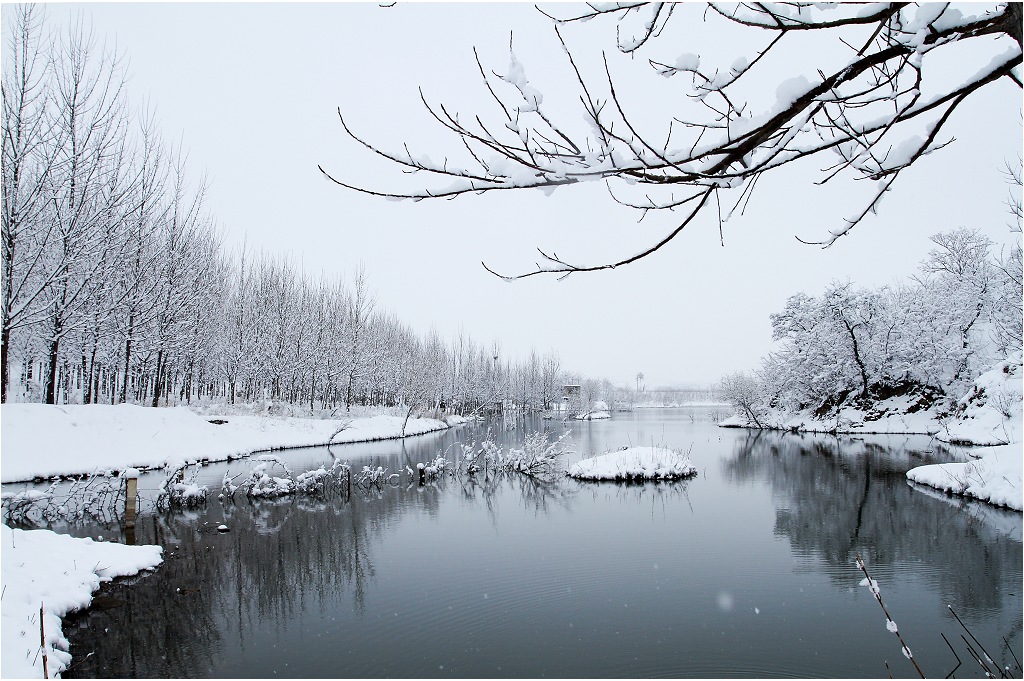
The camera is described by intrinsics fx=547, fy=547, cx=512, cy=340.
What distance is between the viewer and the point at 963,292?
29.4m

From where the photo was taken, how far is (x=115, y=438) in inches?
620

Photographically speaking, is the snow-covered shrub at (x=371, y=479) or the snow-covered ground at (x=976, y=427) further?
the snow-covered shrub at (x=371, y=479)

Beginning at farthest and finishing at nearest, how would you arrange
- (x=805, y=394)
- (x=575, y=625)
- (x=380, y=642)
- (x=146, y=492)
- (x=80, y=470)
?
(x=805, y=394) < (x=80, y=470) < (x=146, y=492) < (x=575, y=625) < (x=380, y=642)

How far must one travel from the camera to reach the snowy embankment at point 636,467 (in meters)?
16.4

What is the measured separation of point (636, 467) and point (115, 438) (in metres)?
15.2

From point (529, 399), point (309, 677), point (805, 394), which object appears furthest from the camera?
point (529, 399)

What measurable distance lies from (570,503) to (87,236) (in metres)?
13.2

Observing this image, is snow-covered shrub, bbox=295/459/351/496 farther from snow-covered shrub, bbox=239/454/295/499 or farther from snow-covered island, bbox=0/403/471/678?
snow-covered island, bbox=0/403/471/678

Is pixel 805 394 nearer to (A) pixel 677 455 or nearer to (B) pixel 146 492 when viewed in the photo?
(A) pixel 677 455

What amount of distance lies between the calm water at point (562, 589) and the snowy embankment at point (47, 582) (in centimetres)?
29

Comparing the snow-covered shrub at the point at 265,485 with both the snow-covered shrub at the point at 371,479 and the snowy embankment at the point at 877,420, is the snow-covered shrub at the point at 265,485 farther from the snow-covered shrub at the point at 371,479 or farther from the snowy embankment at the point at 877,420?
the snowy embankment at the point at 877,420

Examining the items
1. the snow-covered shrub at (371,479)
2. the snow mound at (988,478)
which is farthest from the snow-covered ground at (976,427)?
the snow-covered shrub at (371,479)

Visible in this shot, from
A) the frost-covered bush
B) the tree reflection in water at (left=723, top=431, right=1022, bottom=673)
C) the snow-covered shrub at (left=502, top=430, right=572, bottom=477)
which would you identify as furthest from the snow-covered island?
the snow-covered shrub at (left=502, top=430, right=572, bottom=477)

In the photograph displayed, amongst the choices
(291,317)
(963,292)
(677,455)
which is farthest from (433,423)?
(963,292)
